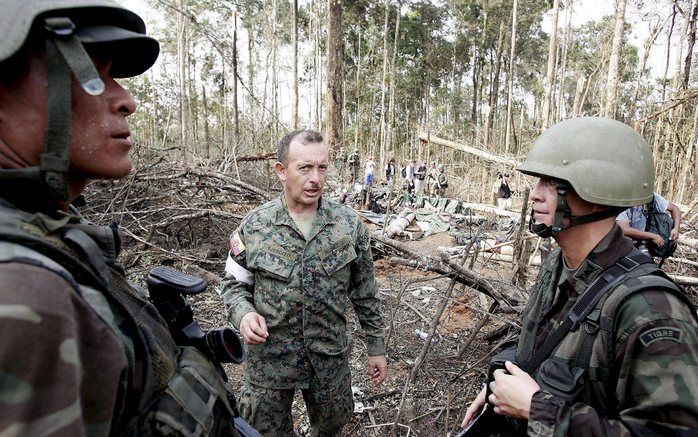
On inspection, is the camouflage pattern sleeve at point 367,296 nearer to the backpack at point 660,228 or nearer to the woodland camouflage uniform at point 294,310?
the woodland camouflage uniform at point 294,310

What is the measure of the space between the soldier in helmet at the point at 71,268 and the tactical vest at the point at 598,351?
108 cm

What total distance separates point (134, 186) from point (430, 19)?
29.2m

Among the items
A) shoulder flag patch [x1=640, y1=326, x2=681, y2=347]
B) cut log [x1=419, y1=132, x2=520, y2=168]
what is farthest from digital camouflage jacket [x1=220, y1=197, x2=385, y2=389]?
cut log [x1=419, y1=132, x2=520, y2=168]

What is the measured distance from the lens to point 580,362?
135cm

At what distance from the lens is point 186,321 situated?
1201mm

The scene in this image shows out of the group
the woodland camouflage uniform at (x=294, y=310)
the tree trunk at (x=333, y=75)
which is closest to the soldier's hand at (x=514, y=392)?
the woodland camouflage uniform at (x=294, y=310)

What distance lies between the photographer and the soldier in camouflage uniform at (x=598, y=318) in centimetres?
115

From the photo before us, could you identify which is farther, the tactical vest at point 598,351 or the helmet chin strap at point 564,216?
the helmet chin strap at point 564,216

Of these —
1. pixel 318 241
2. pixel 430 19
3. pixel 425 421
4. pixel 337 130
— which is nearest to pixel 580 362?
pixel 318 241

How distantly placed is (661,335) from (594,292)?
25 centimetres

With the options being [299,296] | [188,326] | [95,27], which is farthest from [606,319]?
[95,27]

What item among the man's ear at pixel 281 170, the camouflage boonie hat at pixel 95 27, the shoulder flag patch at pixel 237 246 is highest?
the camouflage boonie hat at pixel 95 27

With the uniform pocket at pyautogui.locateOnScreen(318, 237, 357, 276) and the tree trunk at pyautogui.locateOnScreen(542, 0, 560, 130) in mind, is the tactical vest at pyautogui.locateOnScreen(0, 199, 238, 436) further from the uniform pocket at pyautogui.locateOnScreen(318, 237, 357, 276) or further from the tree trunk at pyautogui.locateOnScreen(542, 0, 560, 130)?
the tree trunk at pyautogui.locateOnScreen(542, 0, 560, 130)

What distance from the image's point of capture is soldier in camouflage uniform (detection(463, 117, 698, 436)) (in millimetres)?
1146
